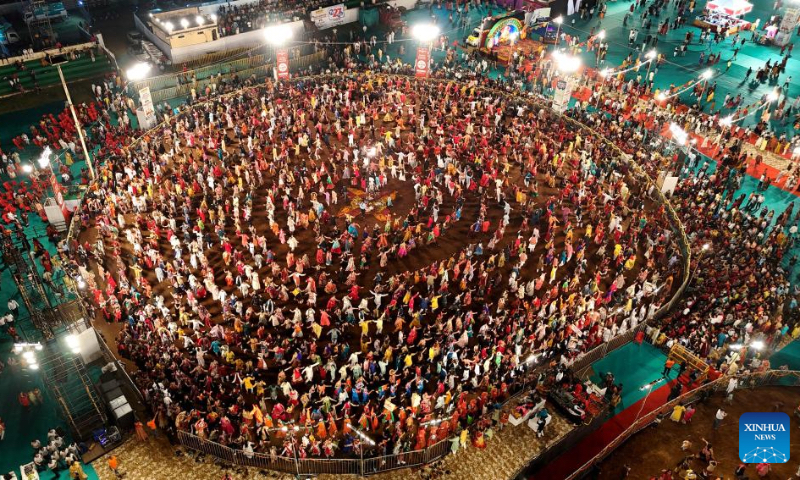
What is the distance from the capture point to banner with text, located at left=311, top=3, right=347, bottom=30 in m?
48.4

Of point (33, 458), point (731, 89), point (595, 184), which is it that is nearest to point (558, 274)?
point (595, 184)

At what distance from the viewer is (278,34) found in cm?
4328

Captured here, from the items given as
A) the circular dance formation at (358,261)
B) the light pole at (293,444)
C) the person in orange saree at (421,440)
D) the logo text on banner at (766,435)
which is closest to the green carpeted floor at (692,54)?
the circular dance formation at (358,261)

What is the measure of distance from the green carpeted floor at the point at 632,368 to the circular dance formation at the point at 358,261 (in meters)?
1.02

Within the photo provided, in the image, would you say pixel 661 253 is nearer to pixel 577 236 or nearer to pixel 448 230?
pixel 577 236

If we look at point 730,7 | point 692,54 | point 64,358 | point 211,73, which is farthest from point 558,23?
point 64,358

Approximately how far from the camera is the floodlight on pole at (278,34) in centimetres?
4372

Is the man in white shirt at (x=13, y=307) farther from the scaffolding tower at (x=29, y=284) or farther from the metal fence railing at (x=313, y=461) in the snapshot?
the metal fence railing at (x=313, y=461)

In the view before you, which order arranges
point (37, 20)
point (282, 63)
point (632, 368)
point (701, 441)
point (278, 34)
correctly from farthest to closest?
1. point (37, 20)
2. point (278, 34)
3. point (282, 63)
4. point (632, 368)
5. point (701, 441)

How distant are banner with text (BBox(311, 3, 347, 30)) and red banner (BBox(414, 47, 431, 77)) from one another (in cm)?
1377

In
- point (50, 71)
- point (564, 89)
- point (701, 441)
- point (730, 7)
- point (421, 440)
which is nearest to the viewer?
point (421, 440)

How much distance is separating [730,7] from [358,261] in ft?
143

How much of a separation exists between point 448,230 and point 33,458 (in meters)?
18.5

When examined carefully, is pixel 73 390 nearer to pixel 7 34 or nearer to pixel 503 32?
pixel 7 34
